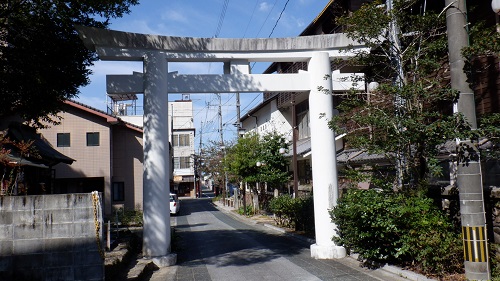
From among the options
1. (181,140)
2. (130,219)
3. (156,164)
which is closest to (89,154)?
(130,219)

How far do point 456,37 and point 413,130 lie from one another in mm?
1909

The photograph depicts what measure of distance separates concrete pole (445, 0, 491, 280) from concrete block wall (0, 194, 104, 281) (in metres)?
6.39

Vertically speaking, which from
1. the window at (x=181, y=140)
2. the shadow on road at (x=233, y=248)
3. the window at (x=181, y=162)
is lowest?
the shadow on road at (x=233, y=248)

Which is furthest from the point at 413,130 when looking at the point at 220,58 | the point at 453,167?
the point at 220,58

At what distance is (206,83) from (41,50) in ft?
14.7

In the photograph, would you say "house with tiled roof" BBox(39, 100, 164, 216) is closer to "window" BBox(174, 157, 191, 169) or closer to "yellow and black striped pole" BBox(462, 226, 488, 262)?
"yellow and black striped pole" BBox(462, 226, 488, 262)

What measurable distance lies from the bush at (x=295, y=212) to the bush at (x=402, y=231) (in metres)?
5.56

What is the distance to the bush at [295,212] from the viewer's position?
614 inches

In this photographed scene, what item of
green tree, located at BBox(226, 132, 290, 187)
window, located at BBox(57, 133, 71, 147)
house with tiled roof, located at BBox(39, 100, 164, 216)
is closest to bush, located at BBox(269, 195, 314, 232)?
green tree, located at BBox(226, 132, 290, 187)

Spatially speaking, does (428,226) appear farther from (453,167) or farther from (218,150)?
(218,150)

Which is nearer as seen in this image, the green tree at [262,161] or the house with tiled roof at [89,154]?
the green tree at [262,161]

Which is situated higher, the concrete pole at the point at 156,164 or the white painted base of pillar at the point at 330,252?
the concrete pole at the point at 156,164

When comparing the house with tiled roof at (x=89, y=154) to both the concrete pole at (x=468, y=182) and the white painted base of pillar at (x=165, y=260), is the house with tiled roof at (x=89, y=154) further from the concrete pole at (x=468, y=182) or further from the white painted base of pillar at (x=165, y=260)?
the concrete pole at (x=468, y=182)

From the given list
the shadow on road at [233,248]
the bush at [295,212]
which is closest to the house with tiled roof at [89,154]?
the shadow on road at [233,248]
